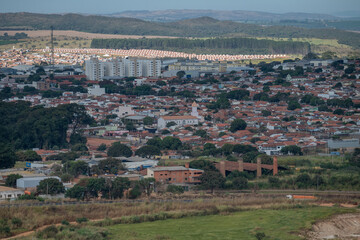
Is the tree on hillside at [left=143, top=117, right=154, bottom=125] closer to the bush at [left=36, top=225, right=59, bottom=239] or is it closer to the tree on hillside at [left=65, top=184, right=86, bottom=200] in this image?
the tree on hillside at [left=65, top=184, right=86, bottom=200]

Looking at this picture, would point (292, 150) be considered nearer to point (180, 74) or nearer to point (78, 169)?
point (78, 169)

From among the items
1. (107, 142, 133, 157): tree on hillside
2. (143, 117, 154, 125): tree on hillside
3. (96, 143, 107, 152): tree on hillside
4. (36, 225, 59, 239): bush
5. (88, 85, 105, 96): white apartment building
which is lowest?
(88, 85, 105, 96): white apartment building

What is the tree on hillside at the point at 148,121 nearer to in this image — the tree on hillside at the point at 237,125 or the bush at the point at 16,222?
the tree on hillside at the point at 237,125

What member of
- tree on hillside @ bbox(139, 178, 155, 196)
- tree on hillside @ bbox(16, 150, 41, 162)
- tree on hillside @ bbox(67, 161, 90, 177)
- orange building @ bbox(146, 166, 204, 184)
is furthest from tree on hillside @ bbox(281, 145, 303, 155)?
tree on hillside @ bbox(16, 150, 41, 162)

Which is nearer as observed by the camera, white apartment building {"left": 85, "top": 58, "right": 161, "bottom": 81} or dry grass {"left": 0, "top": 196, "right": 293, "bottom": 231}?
dry grass {"left": 0, "top": 196, "right": 293, "bottom": 231}

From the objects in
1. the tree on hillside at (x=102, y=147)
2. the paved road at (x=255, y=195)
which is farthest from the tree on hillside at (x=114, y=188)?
the tree on hillside at (x=102, y=147)

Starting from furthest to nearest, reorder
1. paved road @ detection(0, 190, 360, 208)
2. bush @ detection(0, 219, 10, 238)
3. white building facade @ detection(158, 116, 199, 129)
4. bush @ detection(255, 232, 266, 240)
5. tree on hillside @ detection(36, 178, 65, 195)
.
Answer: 1. white building facade @ detection(158, 116, 199, 129)
2. tree on hillside @ detection(36, 178, 65, 195)
3. paved road @ detection(0, 190, 360, 208)
4. bush @ detection(0, 219, 10, 238)
5. bush @ detection(255, 232, 266, 240)

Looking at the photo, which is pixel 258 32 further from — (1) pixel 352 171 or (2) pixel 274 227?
(2) pixel 274 227
